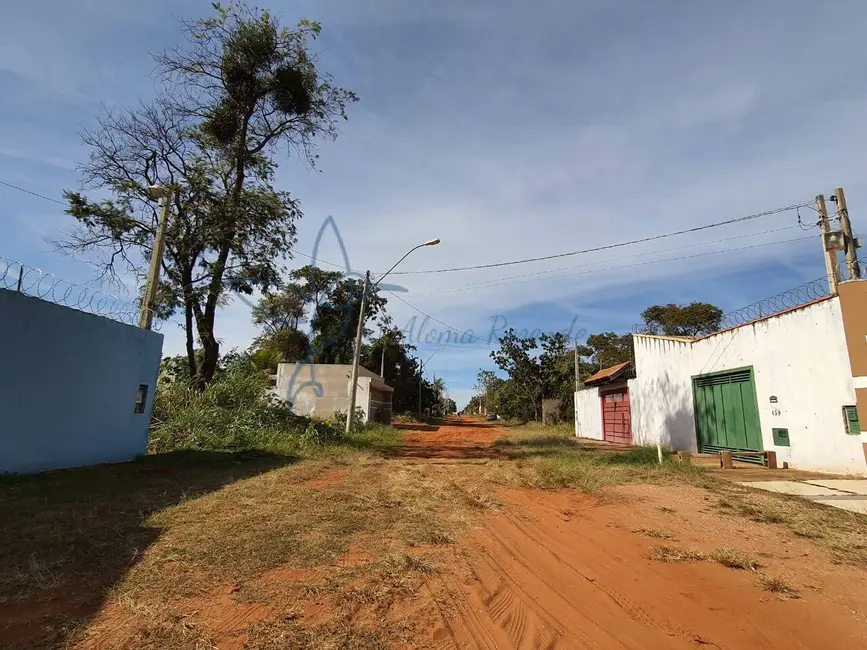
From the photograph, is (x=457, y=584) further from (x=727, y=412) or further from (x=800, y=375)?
(x=727, y=412)

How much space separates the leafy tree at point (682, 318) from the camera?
35000 mm

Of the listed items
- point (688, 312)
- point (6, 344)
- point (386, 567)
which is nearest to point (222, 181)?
point (6, 344)

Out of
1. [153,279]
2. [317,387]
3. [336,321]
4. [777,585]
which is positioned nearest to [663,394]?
[777,585]

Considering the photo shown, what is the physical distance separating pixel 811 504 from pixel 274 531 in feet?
23.3

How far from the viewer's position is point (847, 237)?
35.2 feet

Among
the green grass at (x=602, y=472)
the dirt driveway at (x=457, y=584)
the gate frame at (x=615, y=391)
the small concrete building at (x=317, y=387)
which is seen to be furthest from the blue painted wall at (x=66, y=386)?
the gate frame at (x=615, y=391)

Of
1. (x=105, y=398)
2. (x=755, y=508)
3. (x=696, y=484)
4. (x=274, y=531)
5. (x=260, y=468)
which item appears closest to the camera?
(x=274, y=531)

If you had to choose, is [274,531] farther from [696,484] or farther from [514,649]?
[696,484]

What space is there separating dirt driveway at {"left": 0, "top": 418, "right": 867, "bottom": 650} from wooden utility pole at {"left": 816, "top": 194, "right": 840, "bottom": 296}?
670 cm

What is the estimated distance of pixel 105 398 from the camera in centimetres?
929

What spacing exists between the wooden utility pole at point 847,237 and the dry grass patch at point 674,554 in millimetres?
9258

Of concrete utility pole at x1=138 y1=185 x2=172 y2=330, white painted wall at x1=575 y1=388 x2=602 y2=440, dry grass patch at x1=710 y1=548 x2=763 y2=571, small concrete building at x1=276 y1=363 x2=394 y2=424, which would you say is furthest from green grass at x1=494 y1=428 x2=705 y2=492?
small concrete building at x1=276 y1=363 x2=394 y2=424

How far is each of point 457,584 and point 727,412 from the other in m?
11.9

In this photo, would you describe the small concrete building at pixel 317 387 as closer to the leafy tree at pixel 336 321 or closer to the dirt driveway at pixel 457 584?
the leafy tree at pixel 336 321
